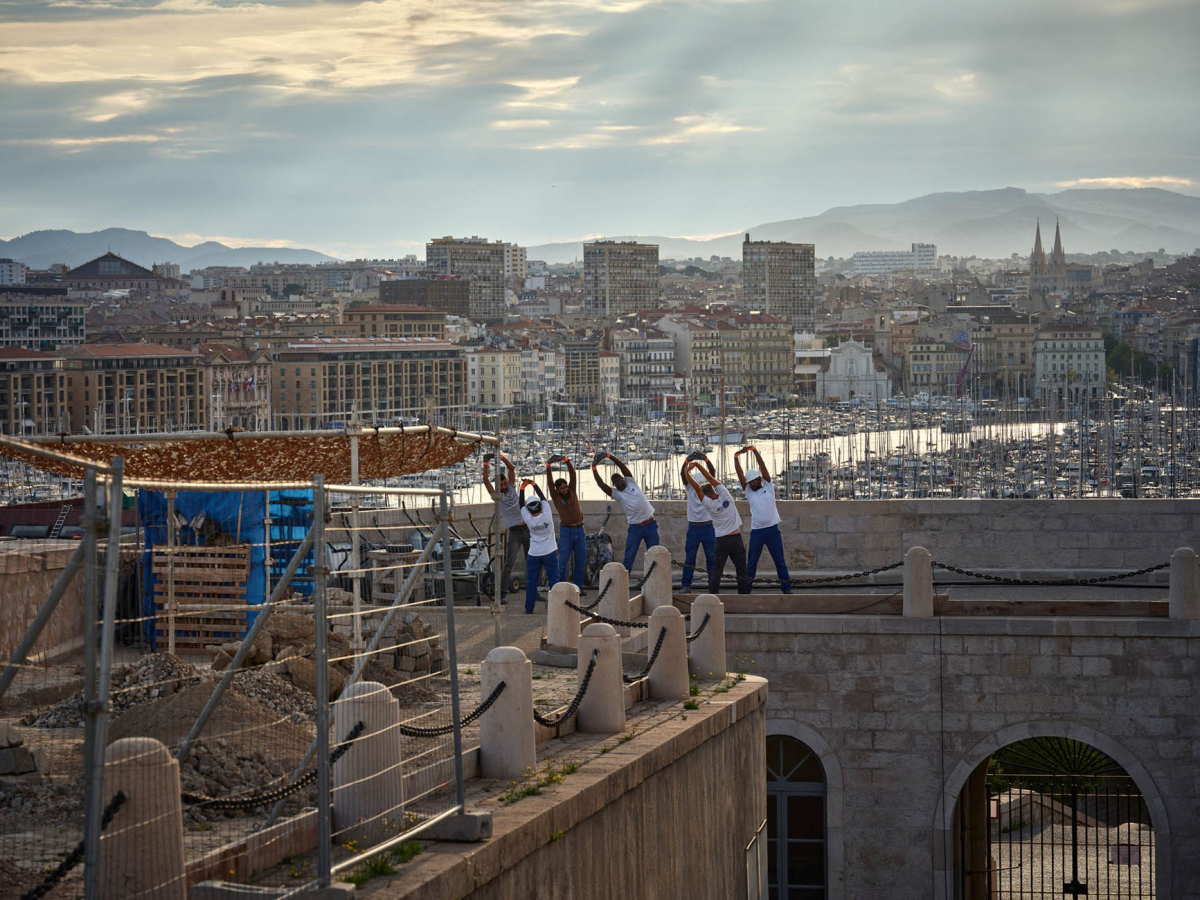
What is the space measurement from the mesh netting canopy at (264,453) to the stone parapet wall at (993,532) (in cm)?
582

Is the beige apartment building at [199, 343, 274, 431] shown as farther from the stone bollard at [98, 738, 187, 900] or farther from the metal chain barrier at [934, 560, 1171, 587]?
the stone bollard at [98, 738, 187, 900]

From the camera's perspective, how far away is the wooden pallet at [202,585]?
314 inches

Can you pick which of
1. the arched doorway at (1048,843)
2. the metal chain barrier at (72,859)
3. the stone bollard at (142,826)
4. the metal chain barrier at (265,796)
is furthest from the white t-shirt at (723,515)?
the metal chain barrier at (72,859)

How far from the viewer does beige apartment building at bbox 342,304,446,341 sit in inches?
7111

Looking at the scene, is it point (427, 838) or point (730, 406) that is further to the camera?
point (730, 406)

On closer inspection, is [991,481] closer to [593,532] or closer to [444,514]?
→ [593,532]

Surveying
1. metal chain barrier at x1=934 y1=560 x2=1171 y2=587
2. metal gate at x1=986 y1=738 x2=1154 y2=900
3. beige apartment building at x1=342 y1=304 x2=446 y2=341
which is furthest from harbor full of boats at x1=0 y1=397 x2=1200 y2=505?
beige apartment building at x1=342 y1=304 x2=446 y2=341

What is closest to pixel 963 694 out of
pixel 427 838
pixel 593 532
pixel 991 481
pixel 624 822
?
pixel 593 532

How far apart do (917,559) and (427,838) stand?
25.2ft

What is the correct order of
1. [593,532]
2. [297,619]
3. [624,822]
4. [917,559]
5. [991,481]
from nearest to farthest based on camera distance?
[624,822] → [297,619] → [917,559] → [593,532] → [991,481]

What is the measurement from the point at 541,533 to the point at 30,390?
312 ft

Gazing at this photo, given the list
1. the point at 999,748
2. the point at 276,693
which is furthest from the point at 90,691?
the point at 999,748

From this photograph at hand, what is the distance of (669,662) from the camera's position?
1048 cm

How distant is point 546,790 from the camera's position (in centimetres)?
780
